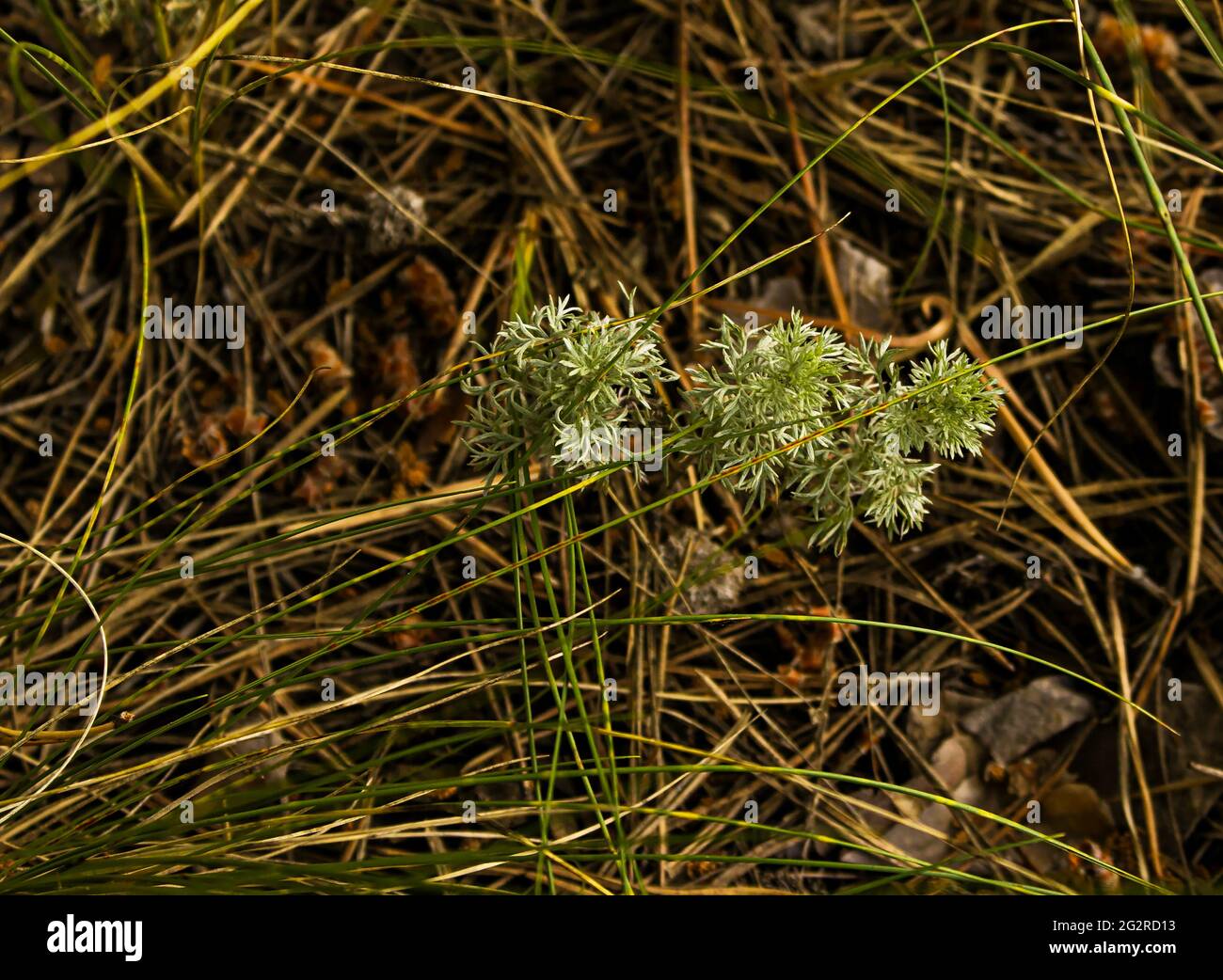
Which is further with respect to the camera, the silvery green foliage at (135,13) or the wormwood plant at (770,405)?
the silvery green foliage at (135,13)

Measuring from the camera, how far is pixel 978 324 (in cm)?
213

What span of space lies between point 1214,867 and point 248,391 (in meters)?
2.32

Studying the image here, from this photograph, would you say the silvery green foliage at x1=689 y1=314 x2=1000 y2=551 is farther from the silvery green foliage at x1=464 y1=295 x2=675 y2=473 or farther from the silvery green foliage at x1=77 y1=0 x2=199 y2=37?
the silvery green foliage at x1=77 y1=0 x2=199 y2=37

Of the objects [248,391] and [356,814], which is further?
[248,391]

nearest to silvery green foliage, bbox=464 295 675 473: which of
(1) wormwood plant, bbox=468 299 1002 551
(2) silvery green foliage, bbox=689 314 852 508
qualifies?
(1) wormwood plant, bbox=468 299 1002 551

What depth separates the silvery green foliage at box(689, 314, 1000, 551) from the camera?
Answer: 4.77 feet

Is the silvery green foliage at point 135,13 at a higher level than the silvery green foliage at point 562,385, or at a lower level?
higher

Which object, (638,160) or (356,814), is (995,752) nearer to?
(356,814)

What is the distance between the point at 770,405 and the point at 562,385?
337mm

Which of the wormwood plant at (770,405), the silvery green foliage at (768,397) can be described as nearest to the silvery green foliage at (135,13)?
the wormwood plant at (770,405)

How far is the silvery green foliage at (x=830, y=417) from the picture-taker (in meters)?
1.45

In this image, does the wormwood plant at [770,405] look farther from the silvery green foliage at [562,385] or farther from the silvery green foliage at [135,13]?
the silvery green foliage at [135,13]

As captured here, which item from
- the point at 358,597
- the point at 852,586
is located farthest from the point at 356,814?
the point at 852,586

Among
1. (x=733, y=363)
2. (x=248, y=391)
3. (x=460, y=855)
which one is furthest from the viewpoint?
(x=248, y=391)
